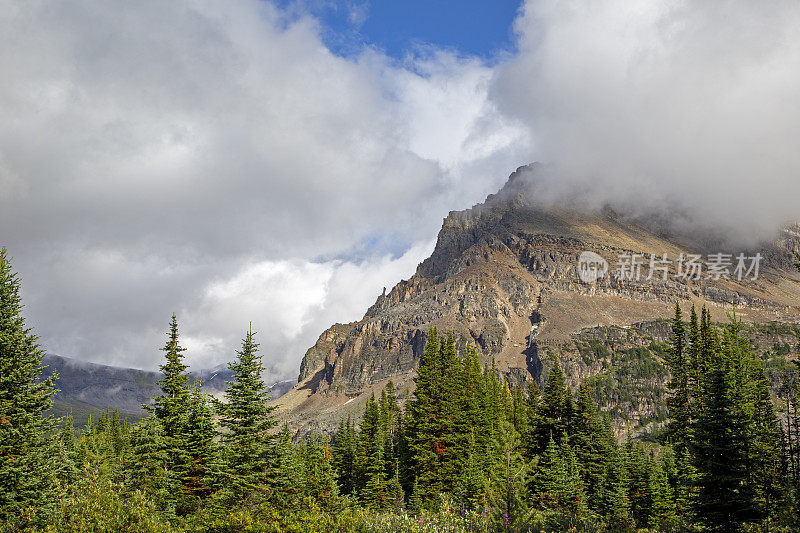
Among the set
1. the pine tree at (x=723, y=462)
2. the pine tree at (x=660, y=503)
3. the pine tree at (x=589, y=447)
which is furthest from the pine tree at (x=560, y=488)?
the pine tree at (x=723, y=462)

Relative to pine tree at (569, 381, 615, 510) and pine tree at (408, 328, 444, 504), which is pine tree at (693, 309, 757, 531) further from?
pine tree at (569, 381, 615, 510)

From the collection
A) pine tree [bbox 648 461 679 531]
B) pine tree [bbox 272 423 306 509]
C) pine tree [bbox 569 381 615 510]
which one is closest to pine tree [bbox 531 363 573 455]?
pine tree [bbox 569 381 615 510]

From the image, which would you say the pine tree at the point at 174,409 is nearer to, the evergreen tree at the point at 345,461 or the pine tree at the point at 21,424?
the pine tree at the point at 21,424

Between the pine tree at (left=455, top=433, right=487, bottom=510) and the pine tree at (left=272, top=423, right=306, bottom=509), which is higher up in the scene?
the pine tree at (left=272, top=423, right=306, bottom=509)

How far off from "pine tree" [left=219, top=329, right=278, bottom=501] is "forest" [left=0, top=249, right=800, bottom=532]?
0.27 feet

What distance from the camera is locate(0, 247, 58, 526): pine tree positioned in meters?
→ 25.2

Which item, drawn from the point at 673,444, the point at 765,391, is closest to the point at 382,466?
the point at 673,444

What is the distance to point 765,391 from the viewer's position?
56.2m

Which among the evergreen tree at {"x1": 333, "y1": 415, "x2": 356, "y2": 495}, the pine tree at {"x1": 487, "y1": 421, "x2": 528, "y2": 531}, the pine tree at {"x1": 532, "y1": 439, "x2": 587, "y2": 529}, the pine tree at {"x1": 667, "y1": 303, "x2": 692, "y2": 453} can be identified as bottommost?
the evergreen tree at {"x1": 333, "y1": 415, "x2": 356, "y2": 495}

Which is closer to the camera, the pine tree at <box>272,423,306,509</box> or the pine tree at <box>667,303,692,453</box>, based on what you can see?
the pine tree at <box>272,423,306,509</box>

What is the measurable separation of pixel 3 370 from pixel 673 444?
60.7 metres

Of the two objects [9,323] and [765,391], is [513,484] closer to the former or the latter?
[9,323]

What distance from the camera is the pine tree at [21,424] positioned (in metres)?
25.2

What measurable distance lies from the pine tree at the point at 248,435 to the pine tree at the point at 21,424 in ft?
28.3
